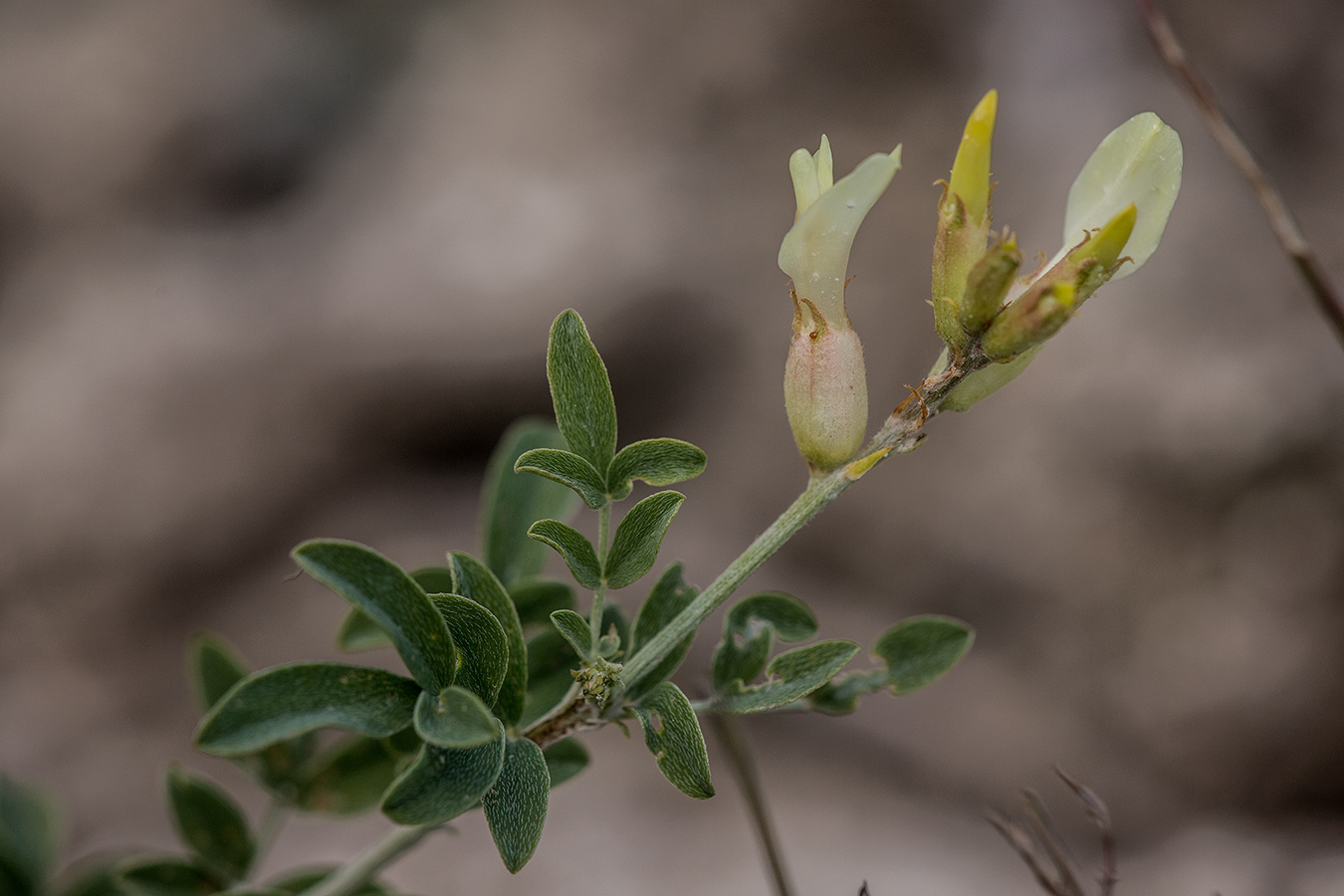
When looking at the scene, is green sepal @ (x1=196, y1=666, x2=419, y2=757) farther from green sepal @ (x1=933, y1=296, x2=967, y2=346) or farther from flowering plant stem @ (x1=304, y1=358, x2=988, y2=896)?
green sepal @ (x1=933, y1=296, x2=967, y2=346)

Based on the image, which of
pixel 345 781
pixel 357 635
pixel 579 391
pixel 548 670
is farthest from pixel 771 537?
pixel 345 781

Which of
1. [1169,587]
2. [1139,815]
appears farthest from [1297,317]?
[1139,815]

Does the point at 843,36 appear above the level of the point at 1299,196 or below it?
above

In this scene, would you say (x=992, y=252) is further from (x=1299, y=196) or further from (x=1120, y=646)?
(x=1299, y=196)

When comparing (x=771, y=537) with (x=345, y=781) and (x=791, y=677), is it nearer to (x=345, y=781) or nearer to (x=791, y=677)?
(x=791, y=677)

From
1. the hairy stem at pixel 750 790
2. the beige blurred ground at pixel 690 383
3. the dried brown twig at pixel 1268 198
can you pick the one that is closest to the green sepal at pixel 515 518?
the hairy stem at pixel 750 790
